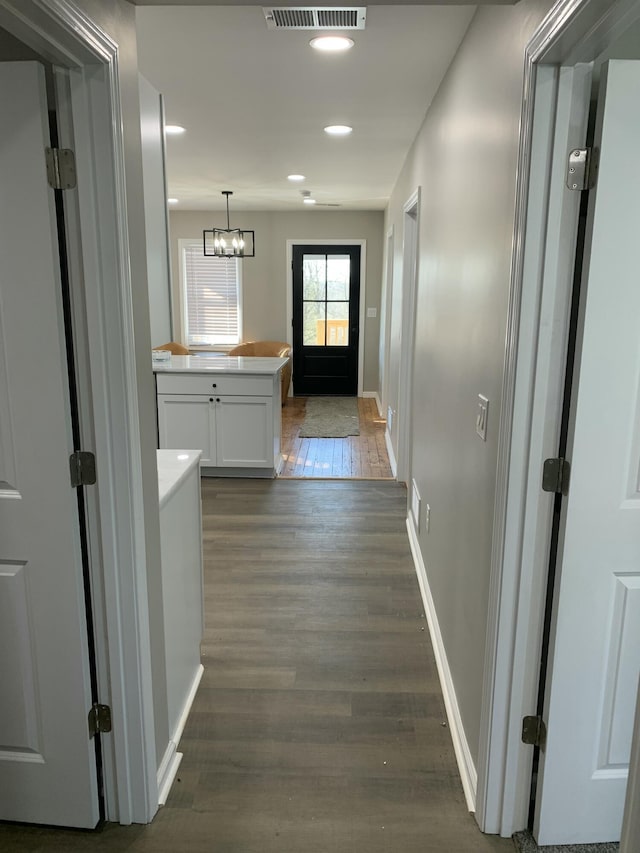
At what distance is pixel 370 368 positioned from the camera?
8.69m

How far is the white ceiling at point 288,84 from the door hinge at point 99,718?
6.91ft

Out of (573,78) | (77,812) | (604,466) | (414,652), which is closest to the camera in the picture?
(573,78)

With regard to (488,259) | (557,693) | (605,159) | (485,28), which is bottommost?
(557,693)

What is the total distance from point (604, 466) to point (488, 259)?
27.1 inches

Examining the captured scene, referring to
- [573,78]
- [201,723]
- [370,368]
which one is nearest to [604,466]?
[573,78]

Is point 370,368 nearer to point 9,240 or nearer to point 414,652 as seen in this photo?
point 414,652

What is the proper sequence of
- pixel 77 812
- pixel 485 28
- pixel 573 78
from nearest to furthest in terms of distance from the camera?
pixel 573 78
pixel 77 812
pixel 485 28

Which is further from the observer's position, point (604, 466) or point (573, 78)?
point (604, 466)

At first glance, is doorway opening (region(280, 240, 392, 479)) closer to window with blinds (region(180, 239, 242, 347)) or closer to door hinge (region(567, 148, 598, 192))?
window with blinds (region(180, 239, 242, 347))

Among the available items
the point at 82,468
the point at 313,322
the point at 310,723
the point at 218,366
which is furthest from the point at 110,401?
the point at 313,322

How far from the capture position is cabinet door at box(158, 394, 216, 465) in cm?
477

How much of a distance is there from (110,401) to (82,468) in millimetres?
188

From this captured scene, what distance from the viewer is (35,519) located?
152cm

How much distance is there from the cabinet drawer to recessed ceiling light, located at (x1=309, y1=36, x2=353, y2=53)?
2.59 metres
